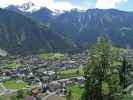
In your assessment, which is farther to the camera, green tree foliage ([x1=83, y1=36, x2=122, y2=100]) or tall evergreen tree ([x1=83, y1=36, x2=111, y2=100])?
tall evergreen tree ([x1=83, y1=36, x2=111, y2=100])

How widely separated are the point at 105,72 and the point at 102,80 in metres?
1.35

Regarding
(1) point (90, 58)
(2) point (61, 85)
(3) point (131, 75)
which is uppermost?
(1) point (90, 58)

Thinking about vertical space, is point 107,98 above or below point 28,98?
above

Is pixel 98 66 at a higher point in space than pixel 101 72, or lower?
higher

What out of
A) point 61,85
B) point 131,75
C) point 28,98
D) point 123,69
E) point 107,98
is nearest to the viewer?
point 107,98

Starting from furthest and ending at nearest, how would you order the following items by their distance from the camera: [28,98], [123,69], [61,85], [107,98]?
[61,85] → [28,98] → [123,69] → [107,98]

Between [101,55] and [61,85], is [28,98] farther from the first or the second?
[101,55]

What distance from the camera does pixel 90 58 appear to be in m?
65.0

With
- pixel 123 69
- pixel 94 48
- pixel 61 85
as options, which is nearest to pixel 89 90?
pixel 94 48

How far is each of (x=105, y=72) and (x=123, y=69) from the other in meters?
18.1

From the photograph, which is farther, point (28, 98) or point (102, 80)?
point (28, 98)

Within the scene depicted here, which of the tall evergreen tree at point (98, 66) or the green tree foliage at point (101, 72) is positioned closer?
Result: the green tree foliage at point (101, 72)

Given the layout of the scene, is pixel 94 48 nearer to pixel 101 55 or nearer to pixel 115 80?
pixel 101 55

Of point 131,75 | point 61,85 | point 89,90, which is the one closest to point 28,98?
point 131,75
